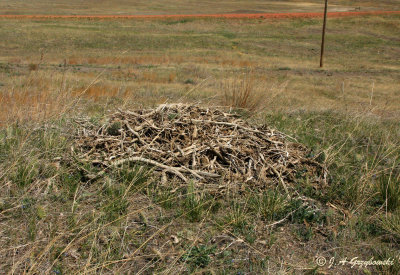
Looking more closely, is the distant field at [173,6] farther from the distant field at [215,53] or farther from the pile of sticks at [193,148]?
the pile of sticks at [193,148]

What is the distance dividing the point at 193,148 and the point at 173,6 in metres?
77.9

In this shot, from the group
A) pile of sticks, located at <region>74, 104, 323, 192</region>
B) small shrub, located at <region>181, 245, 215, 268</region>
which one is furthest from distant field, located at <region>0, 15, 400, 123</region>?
small shrub, located at <region>181, 245, 215, 268</region>

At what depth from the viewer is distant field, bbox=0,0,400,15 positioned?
6476cm

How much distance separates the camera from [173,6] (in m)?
76.2

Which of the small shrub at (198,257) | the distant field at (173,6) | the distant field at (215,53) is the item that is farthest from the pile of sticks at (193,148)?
the distant field at (173,6)

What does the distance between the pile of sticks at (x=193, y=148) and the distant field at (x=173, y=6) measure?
206 ft

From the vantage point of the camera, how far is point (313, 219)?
2.75 metres

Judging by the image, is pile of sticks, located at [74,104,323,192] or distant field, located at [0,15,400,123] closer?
pile of sticks, located at [74,104,323,192]

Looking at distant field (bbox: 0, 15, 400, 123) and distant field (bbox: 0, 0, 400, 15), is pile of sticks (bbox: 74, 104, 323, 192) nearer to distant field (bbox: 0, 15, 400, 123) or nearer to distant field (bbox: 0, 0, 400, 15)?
distant field (bbox: 0, 15, 400, 123)

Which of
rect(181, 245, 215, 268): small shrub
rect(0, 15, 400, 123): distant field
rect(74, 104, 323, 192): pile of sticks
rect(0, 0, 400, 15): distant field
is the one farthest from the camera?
rect(0, 0, 400, 15): distant field

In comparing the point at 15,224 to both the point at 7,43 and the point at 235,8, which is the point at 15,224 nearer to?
the point at 7,43

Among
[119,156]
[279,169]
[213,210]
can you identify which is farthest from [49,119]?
[279,169]

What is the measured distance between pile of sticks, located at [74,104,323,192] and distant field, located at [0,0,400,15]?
206 ft

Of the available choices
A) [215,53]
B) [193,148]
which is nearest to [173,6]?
[215,53]
